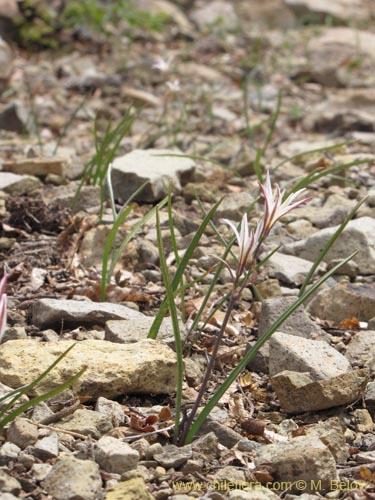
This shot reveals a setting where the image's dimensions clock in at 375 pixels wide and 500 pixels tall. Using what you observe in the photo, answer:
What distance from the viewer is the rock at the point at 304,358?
2.54 m

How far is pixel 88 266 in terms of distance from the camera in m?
3.55

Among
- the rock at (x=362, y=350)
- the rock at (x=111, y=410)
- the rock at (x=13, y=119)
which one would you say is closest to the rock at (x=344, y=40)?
the rock at (x=13, y=119)

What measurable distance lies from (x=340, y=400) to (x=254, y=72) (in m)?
5.91

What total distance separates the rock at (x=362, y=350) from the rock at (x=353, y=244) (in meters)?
0.67

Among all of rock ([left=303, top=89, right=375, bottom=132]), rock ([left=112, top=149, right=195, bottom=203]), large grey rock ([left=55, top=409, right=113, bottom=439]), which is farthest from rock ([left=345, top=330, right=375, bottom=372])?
rock ([left=303, top=89, right=375, bottom=132])

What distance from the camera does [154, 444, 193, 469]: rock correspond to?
208 cm

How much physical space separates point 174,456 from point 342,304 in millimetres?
1322

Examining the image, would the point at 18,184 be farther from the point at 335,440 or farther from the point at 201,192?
the point at 335,440

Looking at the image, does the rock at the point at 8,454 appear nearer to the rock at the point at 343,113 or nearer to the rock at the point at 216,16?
the rock at the point at 343,113

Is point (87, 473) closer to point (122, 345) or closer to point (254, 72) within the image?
point (122, 345)

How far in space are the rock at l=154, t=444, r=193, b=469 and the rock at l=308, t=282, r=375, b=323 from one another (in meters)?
→ 1.25

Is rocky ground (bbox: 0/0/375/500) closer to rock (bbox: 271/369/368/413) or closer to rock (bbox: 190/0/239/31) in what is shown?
rock (bbox: 271/369/368/413)

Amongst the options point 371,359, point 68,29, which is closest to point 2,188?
point 371,359

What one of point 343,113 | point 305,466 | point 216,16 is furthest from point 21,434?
point 216,16
